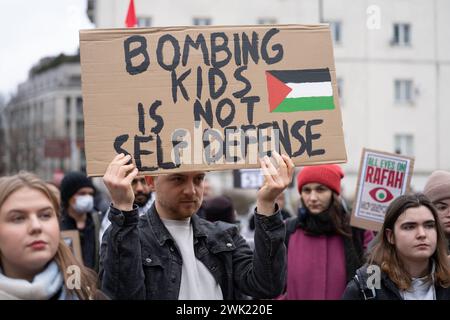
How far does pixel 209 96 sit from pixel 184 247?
76 cm

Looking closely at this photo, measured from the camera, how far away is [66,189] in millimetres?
6215

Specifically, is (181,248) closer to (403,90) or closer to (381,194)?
(381,194)

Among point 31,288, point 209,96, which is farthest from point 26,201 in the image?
point 209,96

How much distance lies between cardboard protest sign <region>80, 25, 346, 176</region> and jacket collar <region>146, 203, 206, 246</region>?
0.25m

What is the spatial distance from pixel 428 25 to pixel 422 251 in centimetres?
2757

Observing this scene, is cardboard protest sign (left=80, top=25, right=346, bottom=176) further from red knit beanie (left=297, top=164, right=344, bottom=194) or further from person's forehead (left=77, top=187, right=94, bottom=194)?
person's forehead (left=77, top=187, right=94, bottom=194)

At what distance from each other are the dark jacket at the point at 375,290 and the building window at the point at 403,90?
27.8 metres

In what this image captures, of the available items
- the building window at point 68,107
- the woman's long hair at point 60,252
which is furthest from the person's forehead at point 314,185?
the building window at point 68,107

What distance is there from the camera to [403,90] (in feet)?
99.2

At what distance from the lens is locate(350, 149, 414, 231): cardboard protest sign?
473cm

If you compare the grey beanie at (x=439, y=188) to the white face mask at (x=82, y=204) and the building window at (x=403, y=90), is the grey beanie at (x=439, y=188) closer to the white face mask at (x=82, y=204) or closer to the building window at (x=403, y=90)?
the white face mask at (x=82, y=204)

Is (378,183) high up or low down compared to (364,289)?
up
